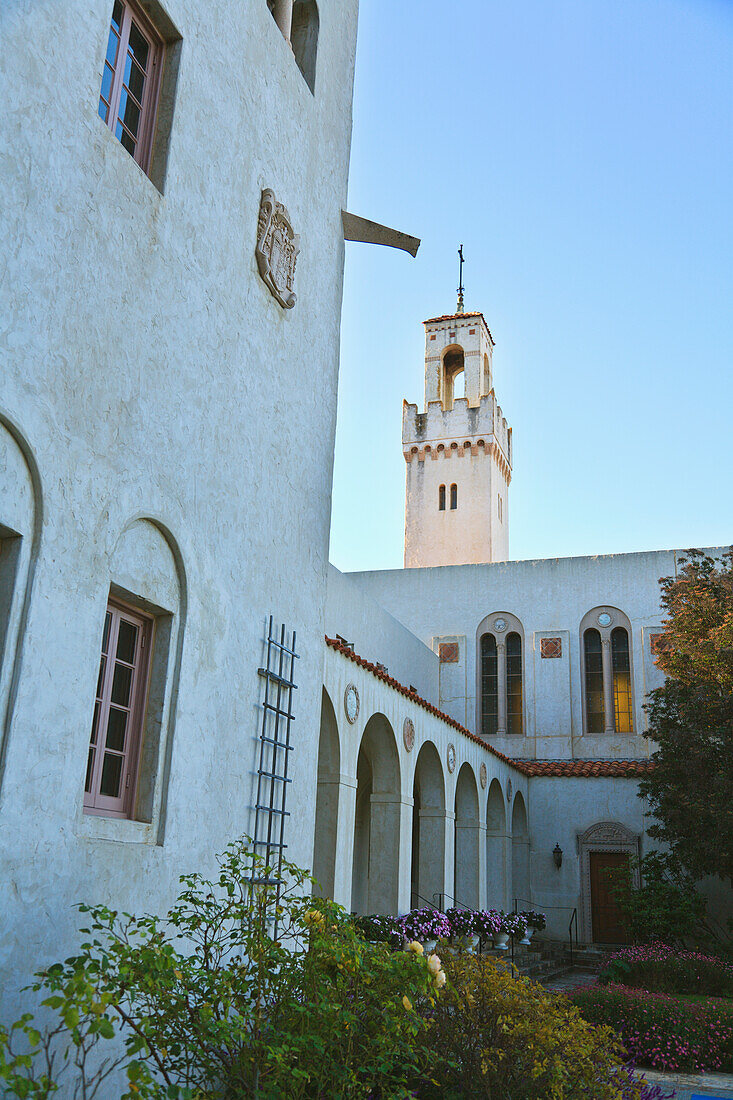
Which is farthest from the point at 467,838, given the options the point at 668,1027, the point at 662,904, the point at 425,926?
the point at 668,1027

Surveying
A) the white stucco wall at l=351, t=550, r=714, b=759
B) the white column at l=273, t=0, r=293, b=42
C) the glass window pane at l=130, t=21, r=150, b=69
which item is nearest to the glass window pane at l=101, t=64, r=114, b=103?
the glass window pane at l=130, t=21, r=150, b=69

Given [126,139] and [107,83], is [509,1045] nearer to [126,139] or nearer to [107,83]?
[126,139]

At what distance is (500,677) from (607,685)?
115 inches

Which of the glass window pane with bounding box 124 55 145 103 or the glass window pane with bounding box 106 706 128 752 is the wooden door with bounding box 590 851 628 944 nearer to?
the glass window pane with bounding box 106 706 128 752

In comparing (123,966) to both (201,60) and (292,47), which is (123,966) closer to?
(201,60)

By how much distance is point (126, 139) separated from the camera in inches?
254

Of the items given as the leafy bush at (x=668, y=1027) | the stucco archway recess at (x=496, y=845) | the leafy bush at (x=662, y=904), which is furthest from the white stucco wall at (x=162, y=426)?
the stucco archway recess at (x=496, y=845)

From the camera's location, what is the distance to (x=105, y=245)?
19.0ft

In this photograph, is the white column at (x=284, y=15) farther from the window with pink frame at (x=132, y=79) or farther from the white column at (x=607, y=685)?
the white column at (x=607, y=685)

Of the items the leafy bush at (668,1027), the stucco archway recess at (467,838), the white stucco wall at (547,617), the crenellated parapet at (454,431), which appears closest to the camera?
the leafy bush at (668,1027)

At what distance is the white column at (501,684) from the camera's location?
87.2 ft

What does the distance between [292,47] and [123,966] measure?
28.5ft

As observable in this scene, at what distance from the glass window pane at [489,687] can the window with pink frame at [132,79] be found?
2203 cm

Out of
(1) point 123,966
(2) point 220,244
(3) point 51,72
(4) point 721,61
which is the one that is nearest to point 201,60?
(2) point 220,244
